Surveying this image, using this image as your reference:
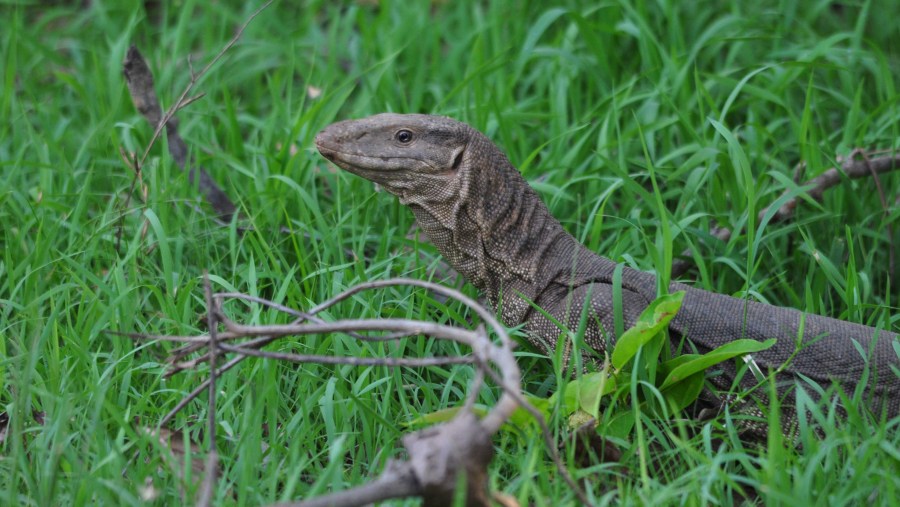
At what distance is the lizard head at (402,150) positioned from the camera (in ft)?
13.0

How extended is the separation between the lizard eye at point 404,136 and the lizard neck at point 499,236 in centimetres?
24

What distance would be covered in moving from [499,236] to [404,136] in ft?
1.80

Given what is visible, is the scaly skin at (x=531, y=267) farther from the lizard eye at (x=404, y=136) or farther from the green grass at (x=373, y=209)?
the green grass at (x=373, y=209)

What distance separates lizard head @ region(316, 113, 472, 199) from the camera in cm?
395

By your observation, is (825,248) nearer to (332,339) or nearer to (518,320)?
(518,320)

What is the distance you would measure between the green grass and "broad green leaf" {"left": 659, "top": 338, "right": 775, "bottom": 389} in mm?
215

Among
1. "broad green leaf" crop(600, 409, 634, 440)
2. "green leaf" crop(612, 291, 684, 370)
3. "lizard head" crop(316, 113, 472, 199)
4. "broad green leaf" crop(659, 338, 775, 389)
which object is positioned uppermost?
"lizard head" crop(316, 113, 472, 199)

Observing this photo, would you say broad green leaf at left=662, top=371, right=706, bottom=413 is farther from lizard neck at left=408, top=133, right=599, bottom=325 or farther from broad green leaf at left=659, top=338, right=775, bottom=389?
lizard neck at left=408, top=133, right=599, bottom=325

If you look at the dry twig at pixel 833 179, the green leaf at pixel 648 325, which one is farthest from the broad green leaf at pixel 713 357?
the dry twig at pixel 833 179

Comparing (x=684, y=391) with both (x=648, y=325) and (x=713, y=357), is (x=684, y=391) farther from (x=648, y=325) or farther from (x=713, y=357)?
(x=648, y=325)

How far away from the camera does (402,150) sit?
3961 millimetres

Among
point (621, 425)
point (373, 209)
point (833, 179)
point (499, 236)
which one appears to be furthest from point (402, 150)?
point (833, 179)

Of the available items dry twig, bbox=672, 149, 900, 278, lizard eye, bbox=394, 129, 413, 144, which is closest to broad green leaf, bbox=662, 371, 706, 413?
dry twig, bbox=672, 149, 900, 278

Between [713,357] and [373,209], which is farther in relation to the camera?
[373,209]
